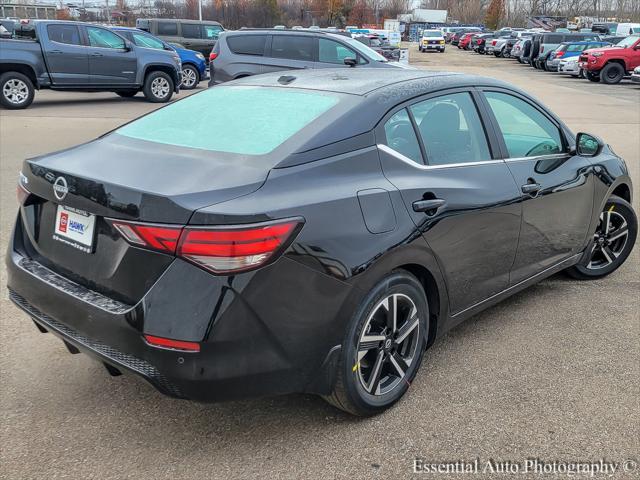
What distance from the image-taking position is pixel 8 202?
6.48 m

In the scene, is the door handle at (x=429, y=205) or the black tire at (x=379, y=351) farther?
the door handle at (x=429, y=205)

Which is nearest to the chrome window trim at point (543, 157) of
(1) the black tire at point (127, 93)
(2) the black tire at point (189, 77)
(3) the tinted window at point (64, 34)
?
(3) the tinted window at point (64, 34)

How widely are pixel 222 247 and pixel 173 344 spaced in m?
0.41

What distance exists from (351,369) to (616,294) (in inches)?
106

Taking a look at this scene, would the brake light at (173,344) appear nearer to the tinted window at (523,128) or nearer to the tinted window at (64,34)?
the tinted window at (523,128)

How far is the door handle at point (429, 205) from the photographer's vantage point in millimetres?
2924

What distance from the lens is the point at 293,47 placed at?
12797 millimetres

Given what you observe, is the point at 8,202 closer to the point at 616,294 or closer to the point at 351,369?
the point at 351,369

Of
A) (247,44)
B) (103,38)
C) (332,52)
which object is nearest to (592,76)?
(332,52)

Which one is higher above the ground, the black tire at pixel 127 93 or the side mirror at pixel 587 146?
the side mirror at pixel 587 146

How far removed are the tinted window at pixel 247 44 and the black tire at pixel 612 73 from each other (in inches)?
725

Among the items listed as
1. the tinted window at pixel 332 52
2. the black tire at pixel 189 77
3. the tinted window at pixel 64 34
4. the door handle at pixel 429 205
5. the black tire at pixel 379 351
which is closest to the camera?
the black tire at pixel 379 351

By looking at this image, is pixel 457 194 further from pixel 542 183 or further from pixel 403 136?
pixel 542 183

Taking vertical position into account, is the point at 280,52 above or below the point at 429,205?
above
